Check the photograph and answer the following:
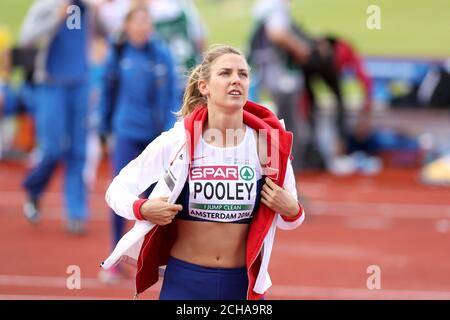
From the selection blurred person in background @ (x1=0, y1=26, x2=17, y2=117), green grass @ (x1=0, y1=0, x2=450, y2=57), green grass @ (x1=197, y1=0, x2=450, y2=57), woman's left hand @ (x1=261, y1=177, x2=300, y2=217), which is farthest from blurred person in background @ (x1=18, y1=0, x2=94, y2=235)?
green grass @ (x1=0, y1=0, x2=450, y2=57)

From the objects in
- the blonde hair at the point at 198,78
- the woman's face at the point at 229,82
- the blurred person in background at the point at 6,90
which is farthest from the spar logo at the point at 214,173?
the blurred person in background at the point at 6,90

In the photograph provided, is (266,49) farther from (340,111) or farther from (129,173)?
(129,173)

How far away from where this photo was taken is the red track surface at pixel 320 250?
30.4 feet

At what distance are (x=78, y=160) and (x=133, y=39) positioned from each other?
281 centimetres

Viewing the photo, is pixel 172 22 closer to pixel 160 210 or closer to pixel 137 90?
pixel 137 90

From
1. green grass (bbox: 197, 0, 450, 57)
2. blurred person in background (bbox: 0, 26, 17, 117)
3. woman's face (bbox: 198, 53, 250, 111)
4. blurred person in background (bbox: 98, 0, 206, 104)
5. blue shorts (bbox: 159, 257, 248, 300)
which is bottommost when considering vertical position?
blue shorts (bbox: 159, 257, 248, 300)

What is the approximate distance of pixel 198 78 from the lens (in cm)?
562

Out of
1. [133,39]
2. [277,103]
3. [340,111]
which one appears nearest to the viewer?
[133,39]

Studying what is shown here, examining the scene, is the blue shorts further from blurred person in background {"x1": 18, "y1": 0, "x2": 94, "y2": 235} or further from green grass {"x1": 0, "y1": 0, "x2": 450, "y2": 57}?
green grass {"x1": 0, "y1": 0, "x2": 450, "y2": 57}

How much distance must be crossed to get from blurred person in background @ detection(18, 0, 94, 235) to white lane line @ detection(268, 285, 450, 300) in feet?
10.8

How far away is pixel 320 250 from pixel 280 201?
636cm

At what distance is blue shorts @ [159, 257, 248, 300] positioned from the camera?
5402mm
